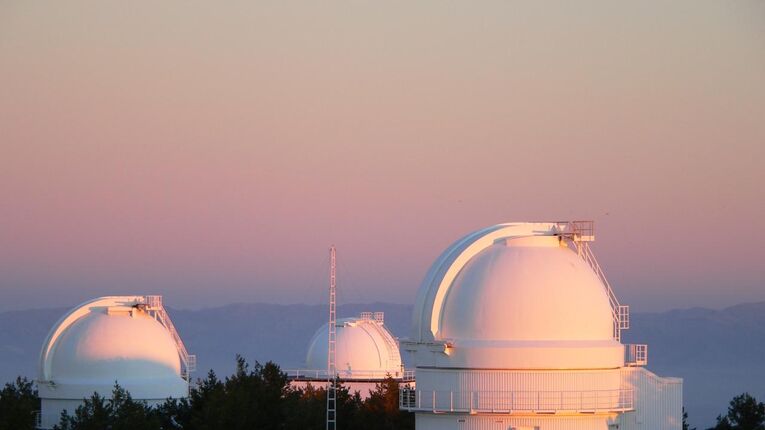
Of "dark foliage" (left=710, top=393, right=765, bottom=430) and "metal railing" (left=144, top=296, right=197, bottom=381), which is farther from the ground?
"metal railing" (left=144, top=296, right=197, bottom=381)

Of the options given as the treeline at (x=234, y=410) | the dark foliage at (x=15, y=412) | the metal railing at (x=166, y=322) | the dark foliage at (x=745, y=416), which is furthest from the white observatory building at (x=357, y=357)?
the dark foliage at (x=15, y=412)

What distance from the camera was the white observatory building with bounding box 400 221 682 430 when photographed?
154ft

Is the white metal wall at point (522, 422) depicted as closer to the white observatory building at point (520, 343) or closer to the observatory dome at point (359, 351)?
the white observatory building at point (520, 343)

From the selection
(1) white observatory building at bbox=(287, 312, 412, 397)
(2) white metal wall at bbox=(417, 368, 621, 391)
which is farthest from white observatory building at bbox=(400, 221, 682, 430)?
(1) white observatory building at bbox=(287, 312, 412, 397)

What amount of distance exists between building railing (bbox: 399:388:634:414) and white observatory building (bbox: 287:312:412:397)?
1246 inches

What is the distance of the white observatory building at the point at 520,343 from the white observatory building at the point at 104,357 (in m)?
21.3

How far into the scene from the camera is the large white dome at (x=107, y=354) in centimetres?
6700

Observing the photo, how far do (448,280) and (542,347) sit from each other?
12.2ft

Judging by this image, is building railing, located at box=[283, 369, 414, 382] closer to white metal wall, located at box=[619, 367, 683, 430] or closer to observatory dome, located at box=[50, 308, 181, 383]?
observatory dome, located at box=[50, 308, 181, 383]

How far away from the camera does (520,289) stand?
47438mm

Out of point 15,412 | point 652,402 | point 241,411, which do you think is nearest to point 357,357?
point 241,411

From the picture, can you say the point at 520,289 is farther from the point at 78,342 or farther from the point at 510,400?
the point at 78,342

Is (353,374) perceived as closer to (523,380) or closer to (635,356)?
(635,356)

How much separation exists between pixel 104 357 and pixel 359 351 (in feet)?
58.4
